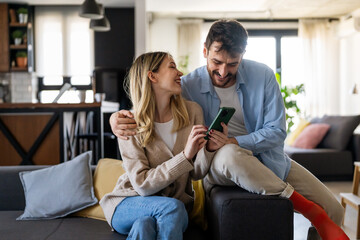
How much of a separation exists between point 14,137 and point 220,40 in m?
2.74

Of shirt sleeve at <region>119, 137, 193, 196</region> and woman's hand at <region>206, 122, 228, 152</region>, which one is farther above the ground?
woman's hand at <region>206, 122, 228, 152</region>

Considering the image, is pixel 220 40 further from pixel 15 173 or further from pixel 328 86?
pixel 328 86

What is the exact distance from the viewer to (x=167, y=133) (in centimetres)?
192

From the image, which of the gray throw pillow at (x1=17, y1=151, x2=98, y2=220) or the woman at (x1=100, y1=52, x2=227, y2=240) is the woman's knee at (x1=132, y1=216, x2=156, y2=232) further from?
the gray throw pillow at (x1=17, y1=151, x2=98, y2=220)

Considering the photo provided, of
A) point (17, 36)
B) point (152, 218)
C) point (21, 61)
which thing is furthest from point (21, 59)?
point (152, 218)

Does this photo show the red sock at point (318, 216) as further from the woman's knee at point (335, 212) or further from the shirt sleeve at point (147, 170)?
the shirt sleeve at point (147, 170)

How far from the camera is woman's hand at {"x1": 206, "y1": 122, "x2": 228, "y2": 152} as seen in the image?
1.70 m

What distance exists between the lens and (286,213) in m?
1.54

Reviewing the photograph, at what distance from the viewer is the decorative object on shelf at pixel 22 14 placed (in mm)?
7254

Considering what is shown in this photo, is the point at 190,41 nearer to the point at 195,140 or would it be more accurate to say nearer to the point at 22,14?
the point at 22,14

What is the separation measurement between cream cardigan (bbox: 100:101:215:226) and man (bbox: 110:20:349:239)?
0.21 ft

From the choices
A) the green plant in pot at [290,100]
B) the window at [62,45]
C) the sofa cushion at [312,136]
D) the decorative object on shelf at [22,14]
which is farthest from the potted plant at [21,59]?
the sofa cushion at [312,136]

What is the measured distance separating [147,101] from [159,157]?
0.88 feet

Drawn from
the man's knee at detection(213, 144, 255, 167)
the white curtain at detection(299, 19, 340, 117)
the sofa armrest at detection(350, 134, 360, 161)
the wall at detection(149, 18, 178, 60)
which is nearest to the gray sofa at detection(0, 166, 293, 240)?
the man's knee at detection(213, 144, 255, 167)
